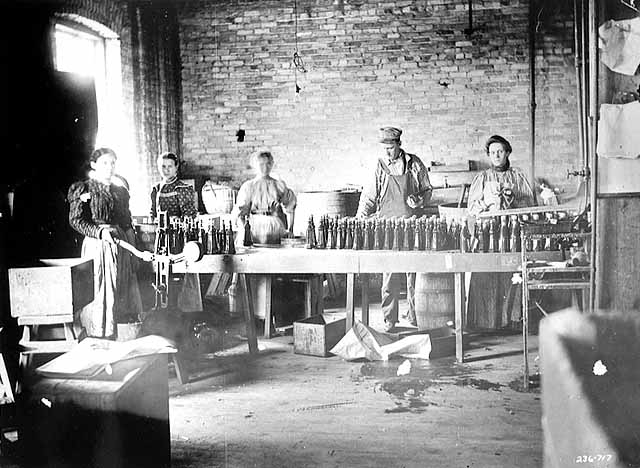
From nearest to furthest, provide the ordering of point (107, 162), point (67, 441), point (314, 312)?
point (67, 441) → point (107, 162) → point (314, 312)

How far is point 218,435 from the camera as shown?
3842mm

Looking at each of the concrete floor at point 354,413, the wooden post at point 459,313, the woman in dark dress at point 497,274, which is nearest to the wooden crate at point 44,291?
the concrete floor at point 354,413

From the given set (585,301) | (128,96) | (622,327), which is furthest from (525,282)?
(128,96)

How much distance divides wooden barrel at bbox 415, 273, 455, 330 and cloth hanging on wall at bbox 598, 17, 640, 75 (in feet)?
10.8

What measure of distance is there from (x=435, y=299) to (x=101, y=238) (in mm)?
3113

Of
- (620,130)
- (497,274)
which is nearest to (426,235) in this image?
(497,274)

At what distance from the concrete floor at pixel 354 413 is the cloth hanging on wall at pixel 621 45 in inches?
80.1

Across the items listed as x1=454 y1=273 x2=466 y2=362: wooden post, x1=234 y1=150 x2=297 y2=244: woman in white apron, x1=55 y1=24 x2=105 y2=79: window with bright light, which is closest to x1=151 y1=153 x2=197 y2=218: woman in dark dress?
x1=234 y1=150 x2=297 y2=244: woman in white apron

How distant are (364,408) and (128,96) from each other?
6618mm

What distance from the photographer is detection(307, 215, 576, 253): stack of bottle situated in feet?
17.5

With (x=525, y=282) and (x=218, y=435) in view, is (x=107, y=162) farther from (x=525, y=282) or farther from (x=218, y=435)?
(x=525, y=282)

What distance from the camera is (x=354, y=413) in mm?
4160

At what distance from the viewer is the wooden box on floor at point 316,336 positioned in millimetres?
5613

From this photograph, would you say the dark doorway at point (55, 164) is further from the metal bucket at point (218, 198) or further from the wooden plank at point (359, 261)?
the metal bucket at point (218, 198)
